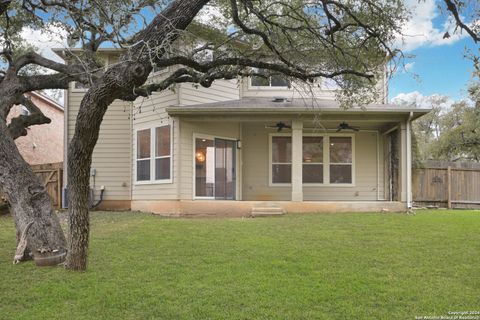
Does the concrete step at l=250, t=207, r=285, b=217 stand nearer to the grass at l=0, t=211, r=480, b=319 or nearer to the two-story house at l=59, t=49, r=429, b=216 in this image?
the two-story house at l=59, t=49, r=429, b=216

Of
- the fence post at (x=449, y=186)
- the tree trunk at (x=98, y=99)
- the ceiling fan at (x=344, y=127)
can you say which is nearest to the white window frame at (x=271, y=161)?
the ceiling fan at (x=344, y=127)

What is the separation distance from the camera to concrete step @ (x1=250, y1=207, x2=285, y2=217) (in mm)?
10945

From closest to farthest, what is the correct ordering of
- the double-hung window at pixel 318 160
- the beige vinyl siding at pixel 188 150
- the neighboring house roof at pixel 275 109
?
the neighboring house roof at pixel 275 109 < the beige vinyl siding at pixel 188 150 < the double-hung window at pixel 318 160

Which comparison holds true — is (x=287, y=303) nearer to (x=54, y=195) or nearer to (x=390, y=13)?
(x=390, y=13)

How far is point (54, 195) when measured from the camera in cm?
1416

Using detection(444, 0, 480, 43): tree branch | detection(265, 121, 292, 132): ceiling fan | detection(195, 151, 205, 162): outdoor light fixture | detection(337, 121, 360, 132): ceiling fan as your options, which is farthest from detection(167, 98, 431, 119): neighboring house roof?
detection(444, 0, 480, 43): tree branch

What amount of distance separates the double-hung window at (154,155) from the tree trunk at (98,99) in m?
6.94

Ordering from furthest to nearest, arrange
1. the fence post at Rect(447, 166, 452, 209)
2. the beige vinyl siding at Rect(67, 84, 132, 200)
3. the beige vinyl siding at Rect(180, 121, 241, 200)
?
the fence post at Rect(447, 166, 452, 209)
the beige vinyl siding at Rect(67, 84, 132, 200)
the beige vinyl siding at Rect(180, 121, 241, 200)

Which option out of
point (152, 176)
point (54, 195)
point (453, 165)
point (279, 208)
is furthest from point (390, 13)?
point (54, 195)

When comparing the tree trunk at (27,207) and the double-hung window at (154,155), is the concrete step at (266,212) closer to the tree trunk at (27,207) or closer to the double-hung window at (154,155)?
the double-hung window at (154,155)

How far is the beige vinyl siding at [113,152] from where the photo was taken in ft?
43.5

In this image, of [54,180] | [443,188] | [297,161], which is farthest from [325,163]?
[54,180]

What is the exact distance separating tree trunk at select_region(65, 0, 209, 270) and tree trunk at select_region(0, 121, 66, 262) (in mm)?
684

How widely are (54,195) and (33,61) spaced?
24.3ft
